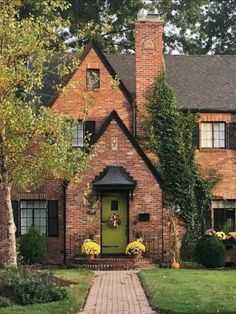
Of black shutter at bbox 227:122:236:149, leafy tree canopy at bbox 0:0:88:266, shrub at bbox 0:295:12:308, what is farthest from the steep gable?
shrub at bbox 0:295:12:308

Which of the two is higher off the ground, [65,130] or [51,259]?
[65,130]

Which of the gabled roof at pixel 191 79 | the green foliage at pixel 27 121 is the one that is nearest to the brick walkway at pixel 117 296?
the green foliage at pixel 27 121

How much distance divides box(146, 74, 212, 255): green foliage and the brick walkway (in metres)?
5.45

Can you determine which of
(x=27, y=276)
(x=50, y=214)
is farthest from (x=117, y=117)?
(x=27, y=276)

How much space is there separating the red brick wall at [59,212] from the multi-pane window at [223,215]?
6099 mm

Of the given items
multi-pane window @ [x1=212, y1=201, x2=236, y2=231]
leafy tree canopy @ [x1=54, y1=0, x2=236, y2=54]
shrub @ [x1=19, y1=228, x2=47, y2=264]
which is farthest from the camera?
leafy tree canopy @ [x1=54, y1=0, x2=236, y2=54]

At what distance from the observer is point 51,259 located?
76.6ft

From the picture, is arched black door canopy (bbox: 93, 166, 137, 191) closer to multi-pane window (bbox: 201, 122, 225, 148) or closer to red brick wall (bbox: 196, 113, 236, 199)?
red brick wall (bbox: 196, 113, 236, 199)

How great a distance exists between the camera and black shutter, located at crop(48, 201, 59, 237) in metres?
23.5

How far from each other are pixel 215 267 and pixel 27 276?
9931 mm

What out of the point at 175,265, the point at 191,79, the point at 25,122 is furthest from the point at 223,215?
the point at 25,122

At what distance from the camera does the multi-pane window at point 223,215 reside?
2497cm

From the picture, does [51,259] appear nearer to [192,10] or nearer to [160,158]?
[160,158]

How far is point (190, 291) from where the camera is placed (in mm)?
14414
